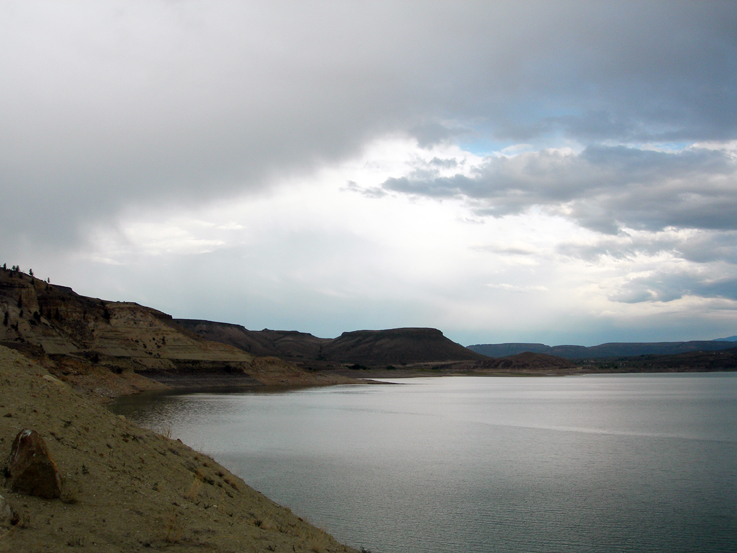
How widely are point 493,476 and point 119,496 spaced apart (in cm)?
1608

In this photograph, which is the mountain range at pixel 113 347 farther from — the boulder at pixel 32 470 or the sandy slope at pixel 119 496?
the boulder at pixel 32 470

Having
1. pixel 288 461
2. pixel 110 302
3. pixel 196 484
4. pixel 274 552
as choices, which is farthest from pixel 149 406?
pixel 110 302

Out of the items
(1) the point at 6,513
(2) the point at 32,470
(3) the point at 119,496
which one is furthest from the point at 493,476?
(1) the point at 6,513

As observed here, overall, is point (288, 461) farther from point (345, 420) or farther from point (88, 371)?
point (88, 371)

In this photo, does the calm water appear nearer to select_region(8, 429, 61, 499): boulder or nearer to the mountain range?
select_region(8, 429, 61, 499): boulder

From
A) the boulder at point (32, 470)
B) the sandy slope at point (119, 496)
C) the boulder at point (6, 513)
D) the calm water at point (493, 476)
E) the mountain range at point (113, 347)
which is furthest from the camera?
the mountain range at point (113, 347)

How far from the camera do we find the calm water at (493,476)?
15.3m

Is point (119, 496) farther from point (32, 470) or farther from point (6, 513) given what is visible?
point (6, 513)

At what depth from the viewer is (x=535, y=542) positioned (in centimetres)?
1470

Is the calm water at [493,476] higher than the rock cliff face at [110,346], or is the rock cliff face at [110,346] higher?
the rock cliff face at [110,346]

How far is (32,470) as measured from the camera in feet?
29.4

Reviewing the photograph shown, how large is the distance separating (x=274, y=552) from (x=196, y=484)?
3959mm

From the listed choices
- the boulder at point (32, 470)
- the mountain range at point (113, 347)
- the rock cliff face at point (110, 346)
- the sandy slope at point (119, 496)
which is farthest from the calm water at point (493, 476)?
the rock cliff face at point (110, 346)

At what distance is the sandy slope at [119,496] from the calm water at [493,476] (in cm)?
333
